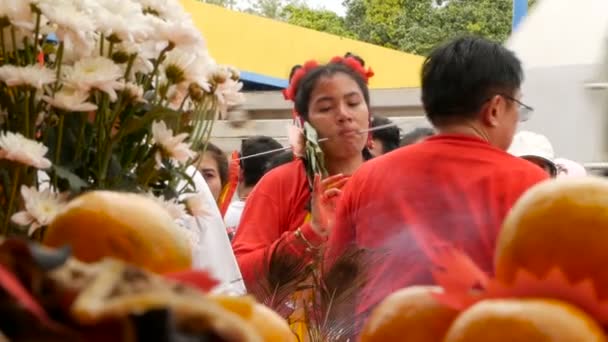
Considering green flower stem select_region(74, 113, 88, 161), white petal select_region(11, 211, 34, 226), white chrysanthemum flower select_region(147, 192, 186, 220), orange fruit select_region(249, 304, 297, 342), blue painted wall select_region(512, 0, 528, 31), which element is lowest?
blue painted wall select_region(512, 0, 528, 31)

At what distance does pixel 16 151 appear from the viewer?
1.17m

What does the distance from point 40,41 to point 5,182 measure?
0.60ft

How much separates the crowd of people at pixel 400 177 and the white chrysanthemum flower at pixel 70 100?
1.10 feet

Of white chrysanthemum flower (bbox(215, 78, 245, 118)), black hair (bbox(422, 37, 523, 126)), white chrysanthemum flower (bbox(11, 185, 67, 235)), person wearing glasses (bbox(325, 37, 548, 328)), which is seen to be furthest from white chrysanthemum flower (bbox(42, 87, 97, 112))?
black hair (bbox(422, 37, 523, 126))

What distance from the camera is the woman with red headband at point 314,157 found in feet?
8.19

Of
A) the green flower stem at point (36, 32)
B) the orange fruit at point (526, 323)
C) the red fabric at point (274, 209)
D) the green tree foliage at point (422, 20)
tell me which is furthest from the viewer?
the green tree foliage at point (422, 20)

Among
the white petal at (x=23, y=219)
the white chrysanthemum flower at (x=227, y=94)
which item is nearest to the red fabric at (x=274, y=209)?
the white chrysanthemum flower at (x=227, y=94)

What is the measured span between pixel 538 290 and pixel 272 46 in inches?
348

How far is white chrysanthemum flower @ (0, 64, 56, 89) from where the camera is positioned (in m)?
1.22

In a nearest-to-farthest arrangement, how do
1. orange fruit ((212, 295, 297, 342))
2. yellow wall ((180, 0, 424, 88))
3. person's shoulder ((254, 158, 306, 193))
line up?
1. orange fruit ((212, 295, 297, 342))
2. person's shoulder ((254, 158, 306, 193))
3. yellow wall ((180, 0, 424, 88))

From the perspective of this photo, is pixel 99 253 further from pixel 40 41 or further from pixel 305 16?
pixel 305 16

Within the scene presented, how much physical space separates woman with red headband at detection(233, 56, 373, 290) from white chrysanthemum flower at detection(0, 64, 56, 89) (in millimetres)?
1171

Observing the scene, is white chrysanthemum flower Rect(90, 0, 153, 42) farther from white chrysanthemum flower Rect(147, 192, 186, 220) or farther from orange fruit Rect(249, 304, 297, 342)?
orange fruit Rect(249, 304, 297, 342)

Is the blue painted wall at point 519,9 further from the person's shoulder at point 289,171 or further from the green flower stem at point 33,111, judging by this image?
the green flower stem at point 33,111
